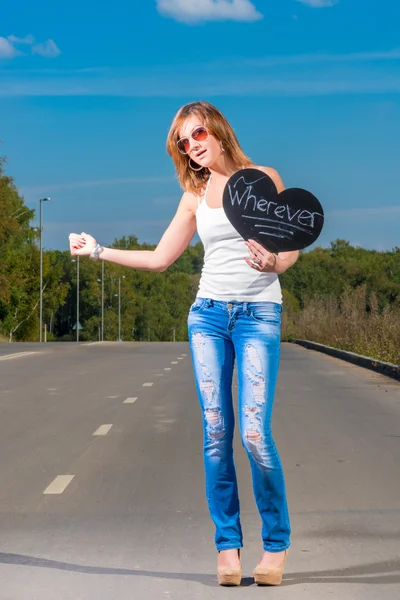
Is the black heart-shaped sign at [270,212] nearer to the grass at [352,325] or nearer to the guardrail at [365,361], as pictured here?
the guardrail at [365,361]

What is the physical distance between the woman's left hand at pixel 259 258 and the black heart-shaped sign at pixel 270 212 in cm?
3

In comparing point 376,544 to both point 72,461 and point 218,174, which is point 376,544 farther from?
point 72,461

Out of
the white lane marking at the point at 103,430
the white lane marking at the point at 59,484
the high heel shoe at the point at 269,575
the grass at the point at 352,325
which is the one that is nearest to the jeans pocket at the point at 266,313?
the high heel shoe at the point at 269,575

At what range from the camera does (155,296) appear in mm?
195750

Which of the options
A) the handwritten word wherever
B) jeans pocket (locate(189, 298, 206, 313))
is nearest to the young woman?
jeans pocket (locate(189, 298, 206, 313))

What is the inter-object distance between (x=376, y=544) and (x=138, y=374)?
17279 millimetres

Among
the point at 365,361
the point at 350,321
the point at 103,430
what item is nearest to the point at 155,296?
the point at 350,321

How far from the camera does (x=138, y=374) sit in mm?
23812

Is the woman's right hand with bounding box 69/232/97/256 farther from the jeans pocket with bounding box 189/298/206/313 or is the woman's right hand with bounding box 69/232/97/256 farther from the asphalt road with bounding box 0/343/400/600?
the asphalt road with bounding box 0/343/400/600

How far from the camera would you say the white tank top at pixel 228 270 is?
540 cm

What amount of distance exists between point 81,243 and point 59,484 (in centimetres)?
370

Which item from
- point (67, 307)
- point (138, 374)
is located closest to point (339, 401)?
point (138, 374)

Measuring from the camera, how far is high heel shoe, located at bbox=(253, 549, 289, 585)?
548 centimetres

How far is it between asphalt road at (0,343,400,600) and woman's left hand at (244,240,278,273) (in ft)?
4.83
